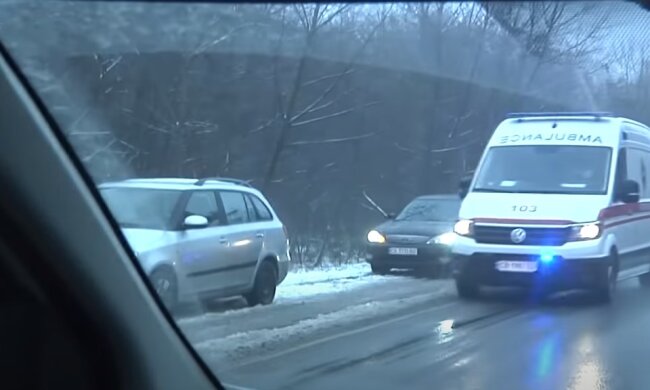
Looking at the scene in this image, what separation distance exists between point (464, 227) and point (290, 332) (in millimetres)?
1317

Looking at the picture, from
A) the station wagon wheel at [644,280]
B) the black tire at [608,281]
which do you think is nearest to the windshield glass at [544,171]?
the black tire at [608,281]

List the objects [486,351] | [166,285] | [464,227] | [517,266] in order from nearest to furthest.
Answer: [166,285], [486,351], [517,266], [464,227]

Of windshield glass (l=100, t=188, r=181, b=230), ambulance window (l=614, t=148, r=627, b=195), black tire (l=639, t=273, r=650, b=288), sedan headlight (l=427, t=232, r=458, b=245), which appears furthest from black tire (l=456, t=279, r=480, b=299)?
windshield glass (l=100, t=188, r=181, b=230)

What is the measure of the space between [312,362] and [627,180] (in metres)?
2.14

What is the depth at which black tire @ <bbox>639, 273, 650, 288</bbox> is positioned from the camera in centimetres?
534

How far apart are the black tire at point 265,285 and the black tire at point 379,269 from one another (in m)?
0.84

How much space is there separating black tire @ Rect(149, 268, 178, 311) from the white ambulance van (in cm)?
197

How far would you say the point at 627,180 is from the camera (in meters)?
5.58

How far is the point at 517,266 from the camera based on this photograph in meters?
5.24

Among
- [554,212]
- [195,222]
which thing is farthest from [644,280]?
[195,222]

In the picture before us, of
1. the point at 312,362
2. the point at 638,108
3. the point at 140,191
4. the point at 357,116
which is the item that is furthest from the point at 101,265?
the point at 638,108

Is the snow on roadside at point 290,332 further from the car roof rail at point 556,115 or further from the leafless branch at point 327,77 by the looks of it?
the leafless branch at point 327,77

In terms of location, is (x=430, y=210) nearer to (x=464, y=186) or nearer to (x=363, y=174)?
(x=464, y=186)

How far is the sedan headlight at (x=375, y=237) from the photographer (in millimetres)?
4849
